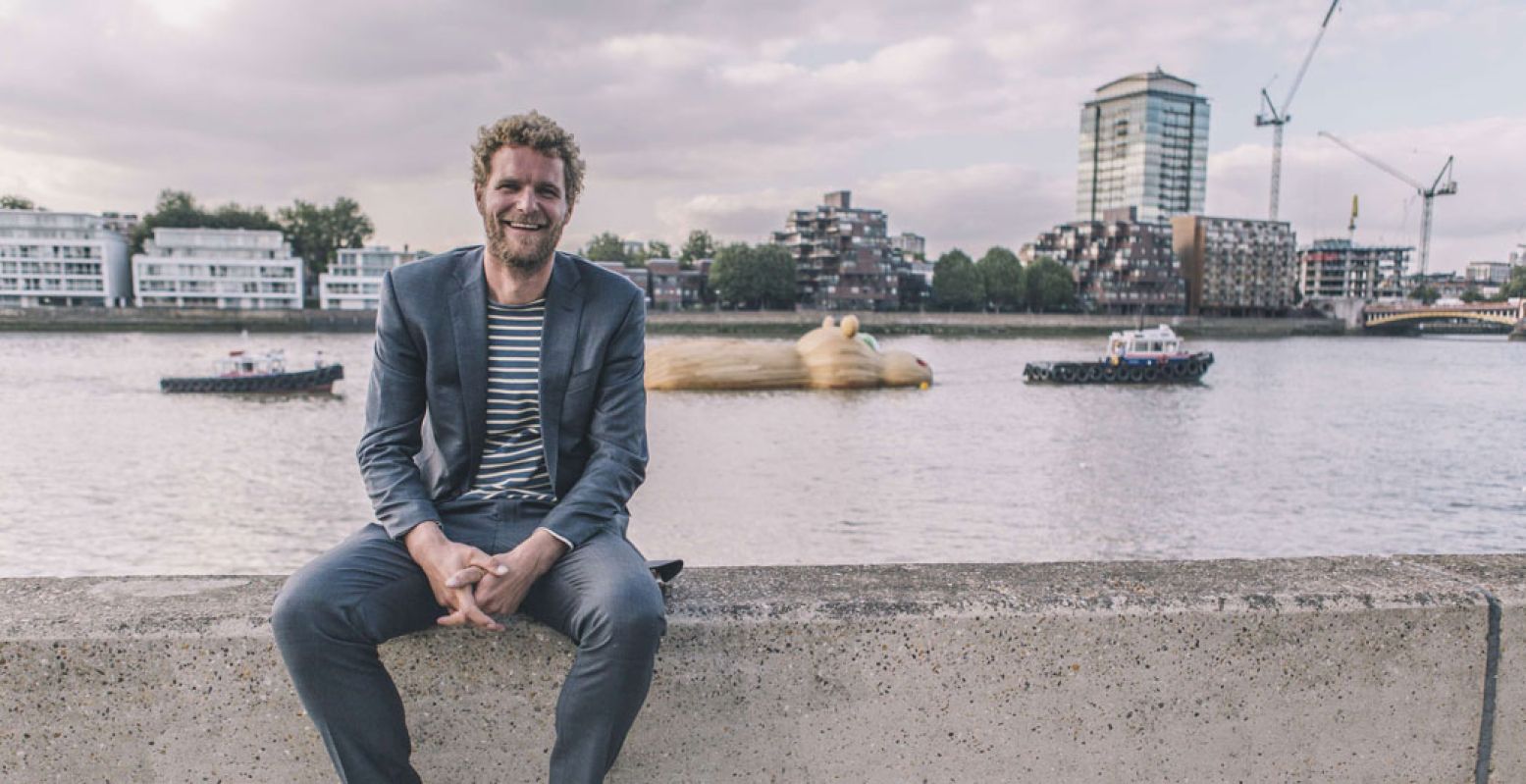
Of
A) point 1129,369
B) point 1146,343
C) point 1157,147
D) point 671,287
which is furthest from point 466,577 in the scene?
point 1157,147

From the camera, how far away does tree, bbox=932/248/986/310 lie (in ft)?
349

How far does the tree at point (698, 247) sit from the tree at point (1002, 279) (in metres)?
36.1

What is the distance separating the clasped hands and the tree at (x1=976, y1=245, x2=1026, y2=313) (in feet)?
357

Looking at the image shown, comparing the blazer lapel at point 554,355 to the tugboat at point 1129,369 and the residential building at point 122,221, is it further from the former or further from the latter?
the residential building at point 122,221

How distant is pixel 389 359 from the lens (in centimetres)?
249

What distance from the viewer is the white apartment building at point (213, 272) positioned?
3617 inches

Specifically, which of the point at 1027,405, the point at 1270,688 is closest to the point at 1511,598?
the point at 1270,688

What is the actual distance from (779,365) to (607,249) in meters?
90.1

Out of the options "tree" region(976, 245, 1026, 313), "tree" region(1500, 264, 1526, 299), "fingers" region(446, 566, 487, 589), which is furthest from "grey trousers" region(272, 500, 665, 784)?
"tree" region(1500, 264, 1526, 299)

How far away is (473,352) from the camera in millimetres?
2482

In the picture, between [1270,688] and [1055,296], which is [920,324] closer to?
[1055,296]

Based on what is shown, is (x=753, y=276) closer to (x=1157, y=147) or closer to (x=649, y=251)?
(x=649, y=251)

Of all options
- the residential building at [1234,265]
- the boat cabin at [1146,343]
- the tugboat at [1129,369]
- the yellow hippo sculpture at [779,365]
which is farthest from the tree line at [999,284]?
the yellow hippo sculpture at [779,365]

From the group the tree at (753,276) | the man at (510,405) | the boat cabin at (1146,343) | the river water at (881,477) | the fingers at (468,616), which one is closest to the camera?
the fingers at (468,616)
